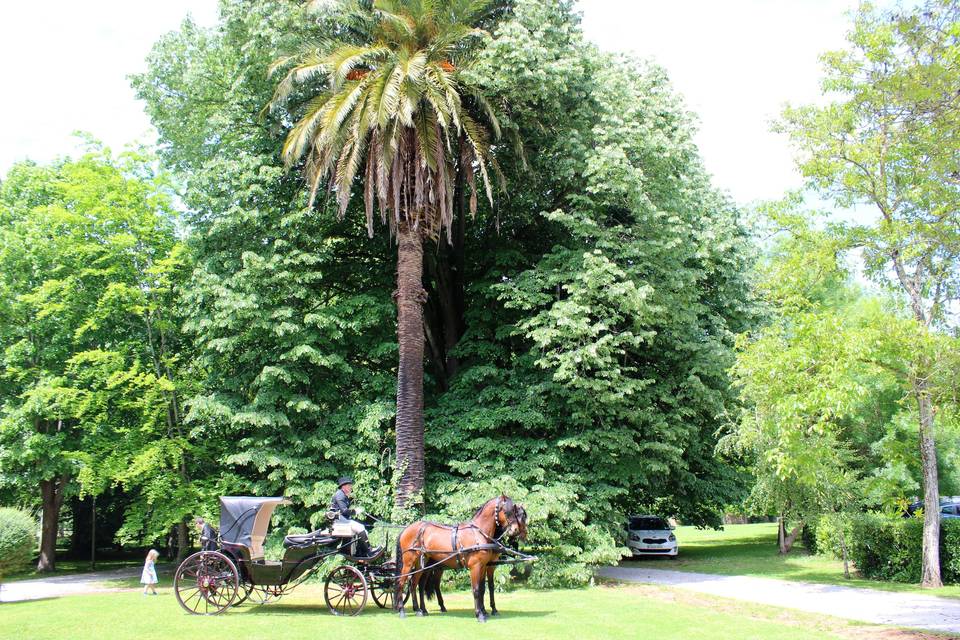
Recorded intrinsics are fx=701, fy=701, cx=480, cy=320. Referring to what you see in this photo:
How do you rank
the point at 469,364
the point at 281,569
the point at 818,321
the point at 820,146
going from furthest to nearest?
the point at 469,364, the point at 820,146, the point at 818,321, the point at 281,569

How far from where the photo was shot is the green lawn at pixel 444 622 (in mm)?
11117

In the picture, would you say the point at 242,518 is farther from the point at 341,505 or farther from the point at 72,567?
the point at 72,567

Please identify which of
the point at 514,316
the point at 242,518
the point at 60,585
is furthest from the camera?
the point at 60,585

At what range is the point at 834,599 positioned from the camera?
1577 centimetres

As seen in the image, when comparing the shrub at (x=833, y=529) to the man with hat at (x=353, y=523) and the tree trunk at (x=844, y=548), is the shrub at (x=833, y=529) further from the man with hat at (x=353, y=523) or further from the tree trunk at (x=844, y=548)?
the man with hat at (x=353, y=523)

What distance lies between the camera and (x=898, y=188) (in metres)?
17.4

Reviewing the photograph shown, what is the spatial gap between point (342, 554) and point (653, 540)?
19.0 m

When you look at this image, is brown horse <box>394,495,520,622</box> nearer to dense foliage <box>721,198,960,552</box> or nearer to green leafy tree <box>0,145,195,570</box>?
dense foliage <box>721,198,960,552</box>

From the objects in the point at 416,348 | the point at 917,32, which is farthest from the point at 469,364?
the point at 917,32

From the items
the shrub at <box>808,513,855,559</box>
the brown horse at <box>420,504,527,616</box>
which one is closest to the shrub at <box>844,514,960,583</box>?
the shrub at <box>808,513,855,559</box>

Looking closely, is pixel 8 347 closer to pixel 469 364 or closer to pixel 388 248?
pixel 388 248

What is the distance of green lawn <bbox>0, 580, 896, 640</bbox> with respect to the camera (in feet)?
36.5

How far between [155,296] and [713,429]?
20.8 metres

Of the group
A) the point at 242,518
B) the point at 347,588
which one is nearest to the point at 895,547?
the point at 347,588
